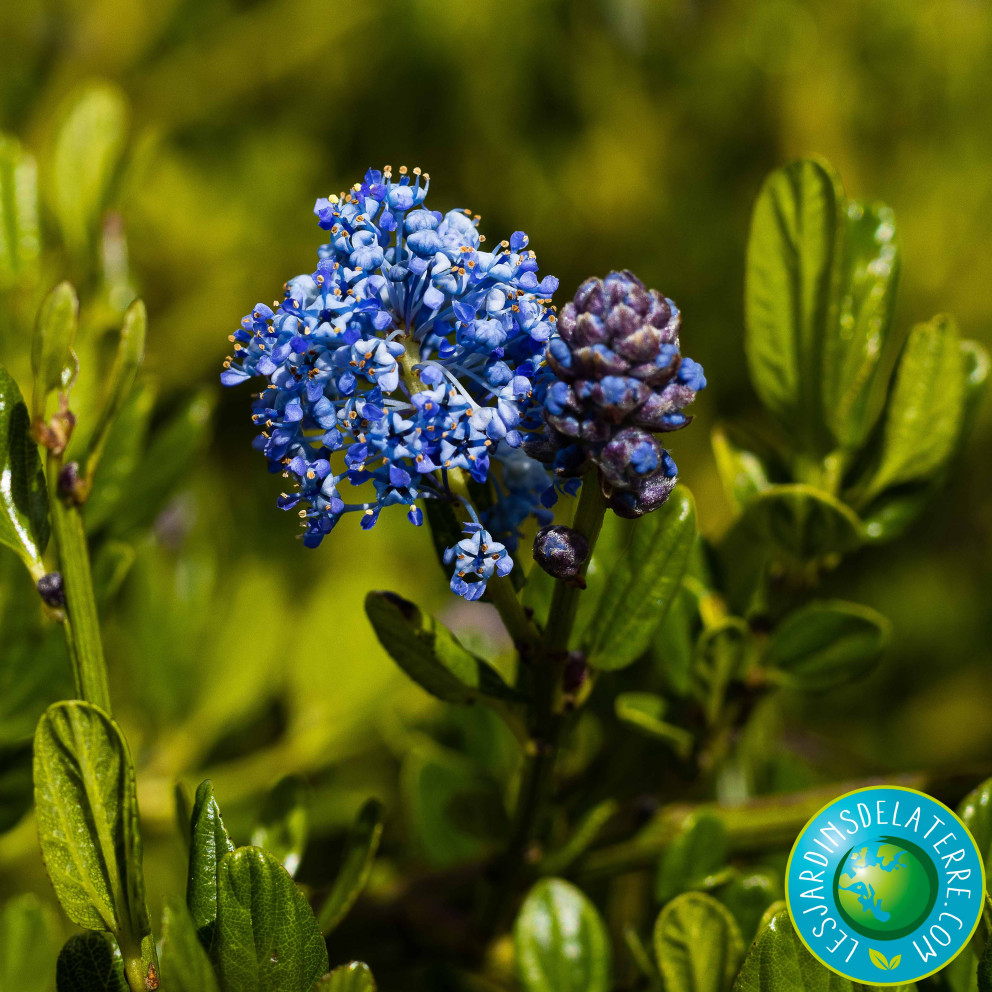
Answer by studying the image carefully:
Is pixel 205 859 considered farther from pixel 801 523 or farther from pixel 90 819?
pixel 801 523

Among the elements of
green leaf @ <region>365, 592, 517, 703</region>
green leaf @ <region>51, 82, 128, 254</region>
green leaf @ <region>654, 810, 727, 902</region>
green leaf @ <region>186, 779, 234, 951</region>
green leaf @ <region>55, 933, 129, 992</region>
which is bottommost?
green leaf @ <region>654, 810, 727, 902</region>

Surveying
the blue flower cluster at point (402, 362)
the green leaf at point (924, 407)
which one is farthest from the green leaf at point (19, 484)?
the green leaf at point (924, 407)

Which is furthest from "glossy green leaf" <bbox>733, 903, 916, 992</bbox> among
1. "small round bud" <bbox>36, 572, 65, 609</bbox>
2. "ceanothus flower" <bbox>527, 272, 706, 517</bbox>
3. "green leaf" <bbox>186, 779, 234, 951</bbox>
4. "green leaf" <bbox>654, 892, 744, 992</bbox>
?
"small round bud" <bbox>36, 572, 65, 609</bbox>

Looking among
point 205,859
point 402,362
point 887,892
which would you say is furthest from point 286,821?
point 887,892

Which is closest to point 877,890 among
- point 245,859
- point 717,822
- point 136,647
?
point 717,822

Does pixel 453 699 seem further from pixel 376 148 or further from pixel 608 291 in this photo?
pixel 376 148

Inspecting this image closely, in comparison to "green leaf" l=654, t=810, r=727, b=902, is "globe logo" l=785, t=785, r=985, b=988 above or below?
below

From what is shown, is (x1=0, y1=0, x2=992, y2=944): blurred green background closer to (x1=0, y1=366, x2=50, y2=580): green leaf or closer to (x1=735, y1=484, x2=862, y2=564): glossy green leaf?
(x1=735, y1=484, x2=862, y2=564): glossy green leaf
